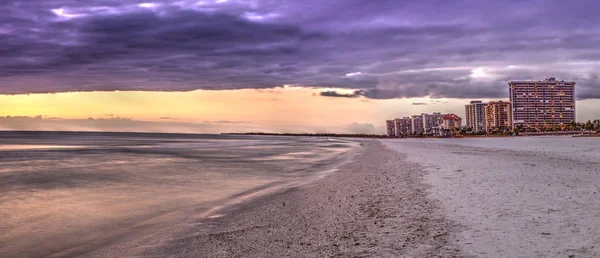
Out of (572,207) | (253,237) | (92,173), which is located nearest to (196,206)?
(253,237)

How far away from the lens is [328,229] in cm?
900

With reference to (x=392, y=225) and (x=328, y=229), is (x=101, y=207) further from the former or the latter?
(x=392, y=225)

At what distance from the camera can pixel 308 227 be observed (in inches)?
370

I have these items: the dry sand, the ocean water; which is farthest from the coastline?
the ocean water

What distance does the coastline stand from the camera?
733 centimetres

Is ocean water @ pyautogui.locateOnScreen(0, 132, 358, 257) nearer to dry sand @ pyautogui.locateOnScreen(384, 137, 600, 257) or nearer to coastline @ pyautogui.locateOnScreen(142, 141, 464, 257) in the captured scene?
coastline @ pyautogui.locateOnScreen(142, 141, 464, 257)

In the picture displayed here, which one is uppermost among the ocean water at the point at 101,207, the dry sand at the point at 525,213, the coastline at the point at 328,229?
the dry sand at the point at 525,213

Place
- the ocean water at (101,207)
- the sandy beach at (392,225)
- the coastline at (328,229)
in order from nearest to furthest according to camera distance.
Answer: the sandy beach at (392,225) < the coastline at (328,229) < the ocean water at (101,207)

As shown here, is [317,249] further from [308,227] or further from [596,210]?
[596,210]

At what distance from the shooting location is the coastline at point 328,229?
24.1ft

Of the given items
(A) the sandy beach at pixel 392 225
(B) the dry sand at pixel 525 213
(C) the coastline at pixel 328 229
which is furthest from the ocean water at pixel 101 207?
(B) the dry sand at pixel 525 213

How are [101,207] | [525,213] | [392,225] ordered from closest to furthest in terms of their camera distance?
[392,225], [525,213], [101,207]

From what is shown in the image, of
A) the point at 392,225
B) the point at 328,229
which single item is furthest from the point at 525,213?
the point at 328,229

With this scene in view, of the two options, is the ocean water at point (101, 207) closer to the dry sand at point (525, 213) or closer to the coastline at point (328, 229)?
the coastline at point (328, 229)
